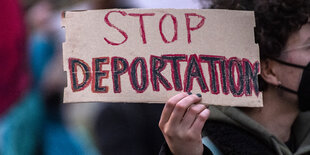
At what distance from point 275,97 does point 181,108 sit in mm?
676

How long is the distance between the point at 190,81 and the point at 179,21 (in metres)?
0.21

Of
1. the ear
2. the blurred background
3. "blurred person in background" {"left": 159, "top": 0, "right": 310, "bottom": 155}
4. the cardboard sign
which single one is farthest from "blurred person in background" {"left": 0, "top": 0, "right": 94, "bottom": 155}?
the ear

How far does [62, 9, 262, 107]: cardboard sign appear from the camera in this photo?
189 centimetres

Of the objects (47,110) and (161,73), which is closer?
(161,73)

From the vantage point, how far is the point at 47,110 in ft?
7.79

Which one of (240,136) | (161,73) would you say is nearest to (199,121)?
(161,73)

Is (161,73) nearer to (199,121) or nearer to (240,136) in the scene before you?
(199,121)

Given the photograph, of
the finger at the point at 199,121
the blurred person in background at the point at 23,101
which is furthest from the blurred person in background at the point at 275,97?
the blurred person in background at the point at 23,101

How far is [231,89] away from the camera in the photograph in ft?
6.39

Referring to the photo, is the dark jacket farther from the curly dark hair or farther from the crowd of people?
the curly dark hair

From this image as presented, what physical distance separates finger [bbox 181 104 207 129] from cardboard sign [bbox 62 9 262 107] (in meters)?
0.05

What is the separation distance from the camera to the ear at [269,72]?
2340 mm

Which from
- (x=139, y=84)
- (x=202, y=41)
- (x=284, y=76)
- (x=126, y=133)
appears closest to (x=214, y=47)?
(x=202, y=41)

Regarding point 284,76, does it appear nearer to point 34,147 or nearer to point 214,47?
point 214,47
